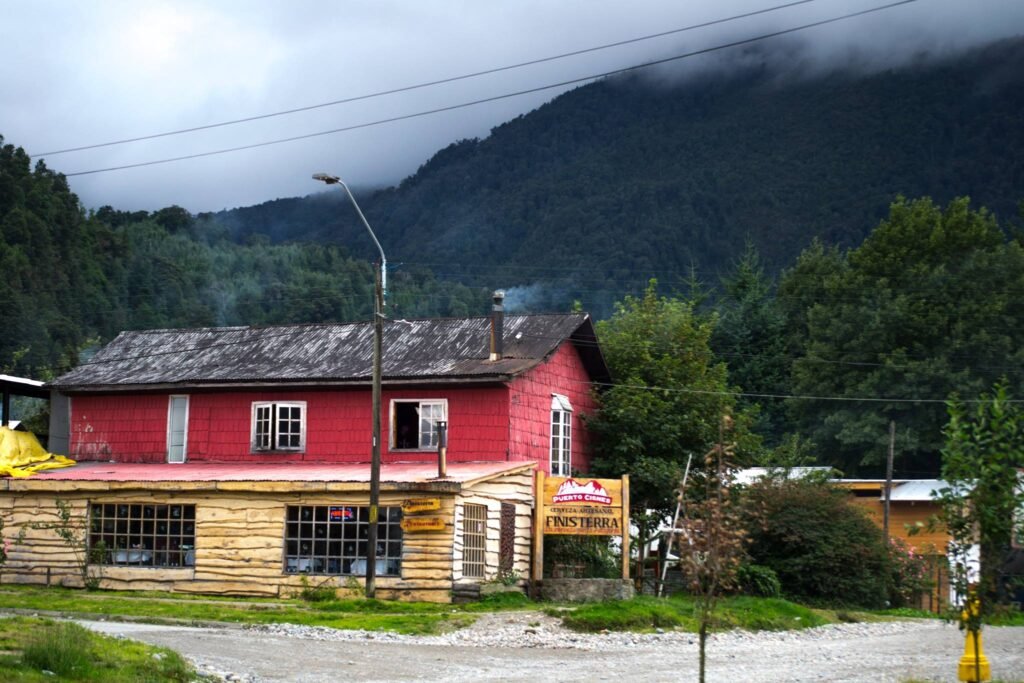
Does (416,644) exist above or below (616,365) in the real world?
below

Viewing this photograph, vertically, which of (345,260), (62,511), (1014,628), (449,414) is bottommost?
(1014,628)

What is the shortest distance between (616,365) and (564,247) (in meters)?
121

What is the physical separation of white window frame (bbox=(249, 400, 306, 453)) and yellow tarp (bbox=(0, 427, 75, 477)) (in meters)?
5.40

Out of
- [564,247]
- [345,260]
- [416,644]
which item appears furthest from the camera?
[564,247]

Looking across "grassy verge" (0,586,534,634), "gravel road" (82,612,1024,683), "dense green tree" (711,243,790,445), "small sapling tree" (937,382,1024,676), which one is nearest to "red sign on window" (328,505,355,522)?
"grassy verge" (0,586,534,634)

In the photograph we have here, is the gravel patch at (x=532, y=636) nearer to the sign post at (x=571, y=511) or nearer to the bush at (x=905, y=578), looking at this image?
the sign post at (x=571, y=511)

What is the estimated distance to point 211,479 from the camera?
3269cm

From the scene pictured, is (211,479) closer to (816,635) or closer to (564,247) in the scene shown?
(816,635)

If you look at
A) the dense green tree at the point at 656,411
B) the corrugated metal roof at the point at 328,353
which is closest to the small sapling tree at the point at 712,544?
the corrugated metal roof at the point at 328,353

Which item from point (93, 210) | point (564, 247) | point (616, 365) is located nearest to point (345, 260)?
point (93, 210)

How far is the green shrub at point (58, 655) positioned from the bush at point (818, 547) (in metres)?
23.4

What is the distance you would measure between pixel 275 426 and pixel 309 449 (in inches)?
50.2

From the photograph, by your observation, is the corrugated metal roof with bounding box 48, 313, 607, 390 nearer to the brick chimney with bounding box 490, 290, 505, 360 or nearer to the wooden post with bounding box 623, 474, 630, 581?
the brick chimney with bounding box 490, 290, 505, 360

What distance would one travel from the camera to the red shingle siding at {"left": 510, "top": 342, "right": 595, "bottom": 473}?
36.3 metres
